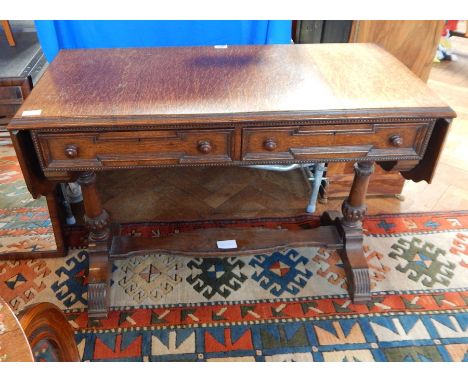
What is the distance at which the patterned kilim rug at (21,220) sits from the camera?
1.91 m

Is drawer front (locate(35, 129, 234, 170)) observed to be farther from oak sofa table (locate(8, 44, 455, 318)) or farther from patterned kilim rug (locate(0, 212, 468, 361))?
patterned kilim rug (locate(0, 212, 468, 361))

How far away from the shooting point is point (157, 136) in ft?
4.17

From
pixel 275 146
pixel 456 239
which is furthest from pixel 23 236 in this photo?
pixel 456 239

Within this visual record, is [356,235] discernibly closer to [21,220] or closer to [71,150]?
[71,150]

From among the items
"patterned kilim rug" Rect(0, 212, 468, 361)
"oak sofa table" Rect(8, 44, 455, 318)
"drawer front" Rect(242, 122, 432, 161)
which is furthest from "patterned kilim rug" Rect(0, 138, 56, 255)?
"drawer front" Rect(242, 122, 432, 161)

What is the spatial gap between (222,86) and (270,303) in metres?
0.93

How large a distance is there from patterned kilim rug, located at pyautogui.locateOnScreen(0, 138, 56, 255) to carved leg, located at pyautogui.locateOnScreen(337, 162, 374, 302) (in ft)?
4.42

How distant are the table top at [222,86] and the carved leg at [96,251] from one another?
39 cm

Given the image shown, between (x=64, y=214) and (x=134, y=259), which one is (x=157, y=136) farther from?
(x=64, y=214)

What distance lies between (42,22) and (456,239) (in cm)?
222

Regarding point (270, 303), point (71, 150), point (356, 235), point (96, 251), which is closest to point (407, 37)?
point (356, 235)

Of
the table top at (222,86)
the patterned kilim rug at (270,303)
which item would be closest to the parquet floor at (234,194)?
the patterned kilim rug at (270,303)

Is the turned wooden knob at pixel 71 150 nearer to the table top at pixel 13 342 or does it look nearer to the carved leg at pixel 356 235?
the table top at pixel 13 342
